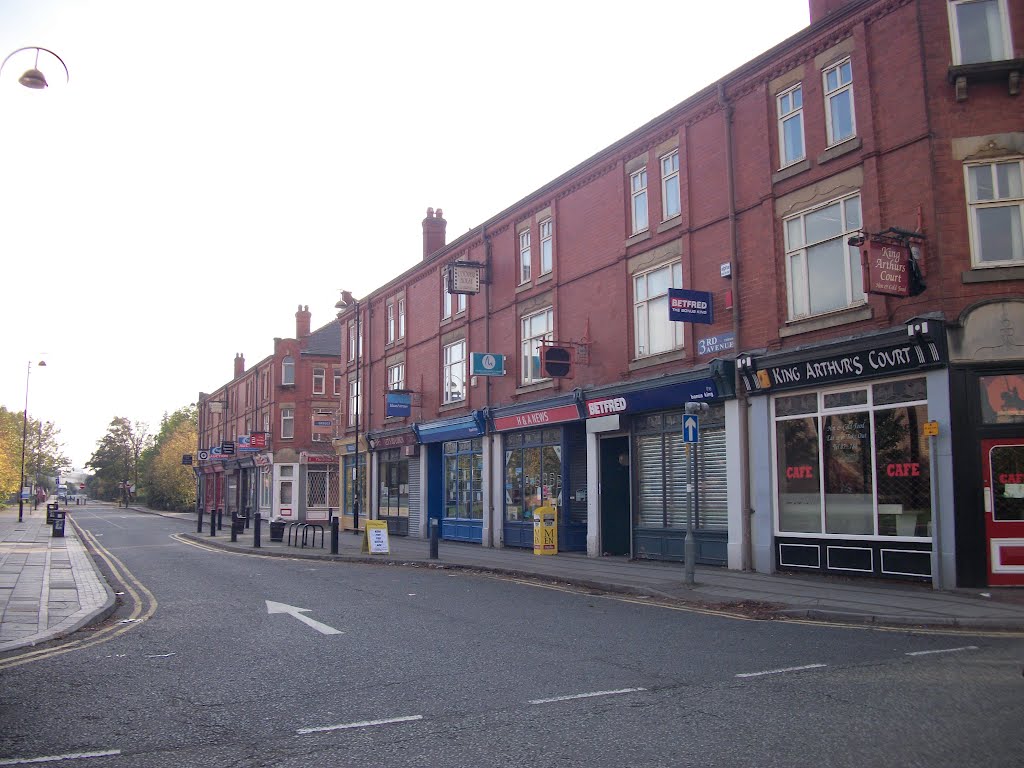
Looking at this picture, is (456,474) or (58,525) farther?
(58,525)

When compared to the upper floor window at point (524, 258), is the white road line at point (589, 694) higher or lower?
lower

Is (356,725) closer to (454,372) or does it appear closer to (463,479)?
(463,479)

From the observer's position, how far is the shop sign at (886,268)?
1324 cm

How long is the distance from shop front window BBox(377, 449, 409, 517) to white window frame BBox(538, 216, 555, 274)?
1174 cm

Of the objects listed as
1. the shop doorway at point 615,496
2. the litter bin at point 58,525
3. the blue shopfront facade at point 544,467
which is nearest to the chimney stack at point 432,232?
the blue shopfront facade at point 544,467

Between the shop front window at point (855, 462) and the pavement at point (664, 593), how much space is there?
1.07 meters

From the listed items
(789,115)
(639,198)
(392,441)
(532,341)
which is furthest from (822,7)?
(392,441)

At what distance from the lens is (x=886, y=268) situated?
13.4 meters

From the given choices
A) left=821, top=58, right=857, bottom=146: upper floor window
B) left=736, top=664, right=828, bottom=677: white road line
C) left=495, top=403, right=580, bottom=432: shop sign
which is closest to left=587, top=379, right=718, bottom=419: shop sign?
left=495, top=403, right=580, bottom=432: shop sign

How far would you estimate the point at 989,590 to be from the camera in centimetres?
1297

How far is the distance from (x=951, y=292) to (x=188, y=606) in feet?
42.9

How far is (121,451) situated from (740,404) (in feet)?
385

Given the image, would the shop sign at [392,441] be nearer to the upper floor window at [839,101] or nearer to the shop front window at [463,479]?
the shop front window at [463,479]

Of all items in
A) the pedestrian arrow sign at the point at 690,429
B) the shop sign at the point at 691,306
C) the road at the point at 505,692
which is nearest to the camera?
the road at the point at 505,692
